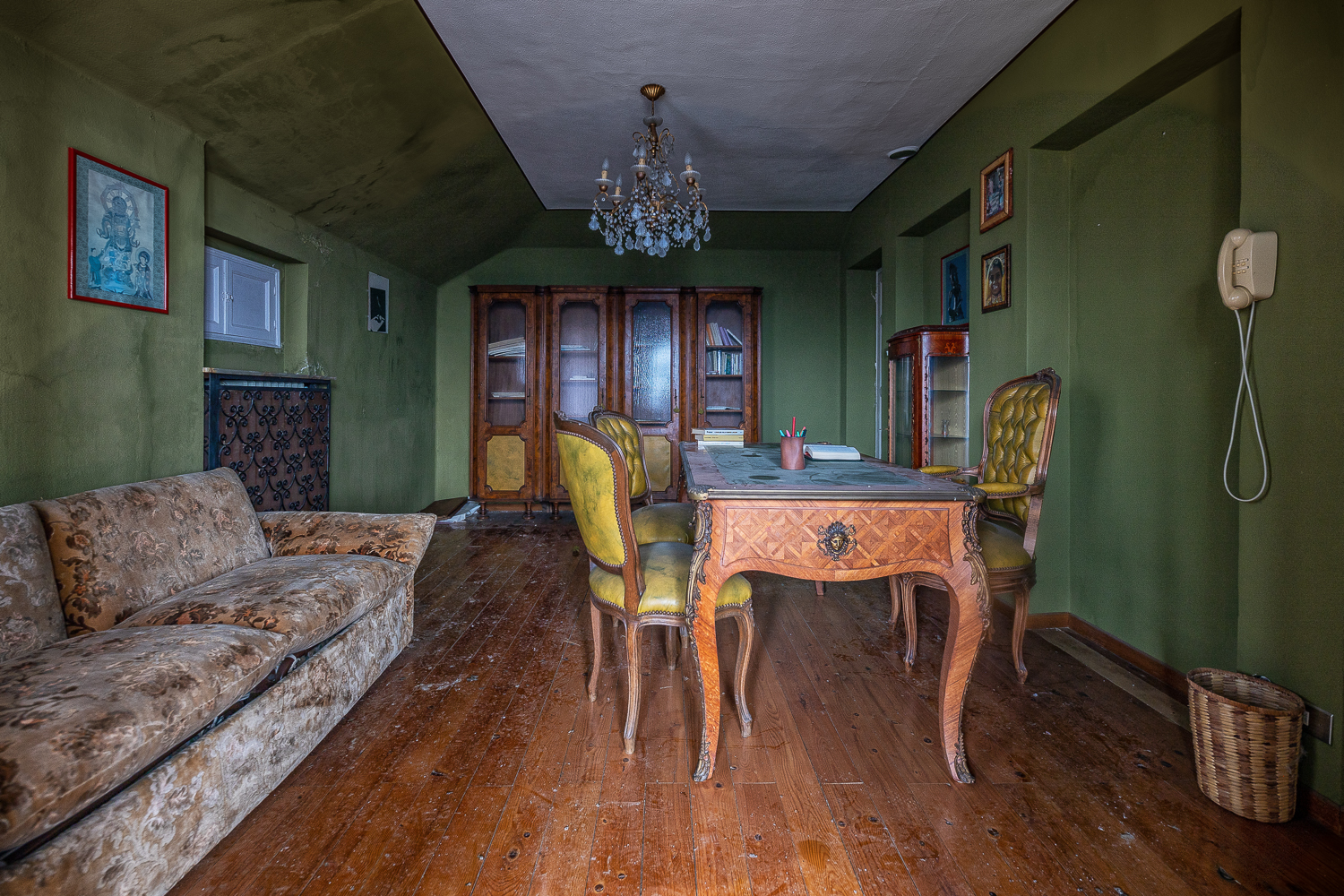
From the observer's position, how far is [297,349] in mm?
3627

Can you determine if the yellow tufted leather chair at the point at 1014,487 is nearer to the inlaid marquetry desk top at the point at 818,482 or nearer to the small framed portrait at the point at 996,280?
the inlaid marquetry desk top at the point at 818,482

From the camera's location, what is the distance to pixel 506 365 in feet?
19.0

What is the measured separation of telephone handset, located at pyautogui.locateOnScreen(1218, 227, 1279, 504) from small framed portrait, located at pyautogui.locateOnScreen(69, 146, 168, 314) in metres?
3.47

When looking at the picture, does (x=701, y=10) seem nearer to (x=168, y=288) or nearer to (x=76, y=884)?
(x=168, y=288)

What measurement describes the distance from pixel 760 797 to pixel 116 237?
108 inches

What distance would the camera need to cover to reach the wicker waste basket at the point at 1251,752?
4.91 ft

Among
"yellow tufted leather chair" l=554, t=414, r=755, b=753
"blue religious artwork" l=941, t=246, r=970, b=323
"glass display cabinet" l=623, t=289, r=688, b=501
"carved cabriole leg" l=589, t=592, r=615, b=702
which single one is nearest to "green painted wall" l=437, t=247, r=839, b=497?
"glass display cabinet" l=623, t=289, r=688, b=501

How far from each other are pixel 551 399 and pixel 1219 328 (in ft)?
14.8

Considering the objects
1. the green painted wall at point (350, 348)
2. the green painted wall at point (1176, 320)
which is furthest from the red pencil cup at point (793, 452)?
the green painted wall at point (350, 348)

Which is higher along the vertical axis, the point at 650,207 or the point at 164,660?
the point at 650,207

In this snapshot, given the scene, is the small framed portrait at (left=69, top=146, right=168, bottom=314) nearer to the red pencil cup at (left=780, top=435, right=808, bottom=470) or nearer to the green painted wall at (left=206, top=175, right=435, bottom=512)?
the green painted wall at (left=206, top=175, right=435, bottom=512)

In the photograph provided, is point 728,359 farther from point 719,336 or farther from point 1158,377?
point 1158,377

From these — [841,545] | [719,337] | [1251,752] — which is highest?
[719,337]

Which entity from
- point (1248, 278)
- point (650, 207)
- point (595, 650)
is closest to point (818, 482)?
point (595, 650)
